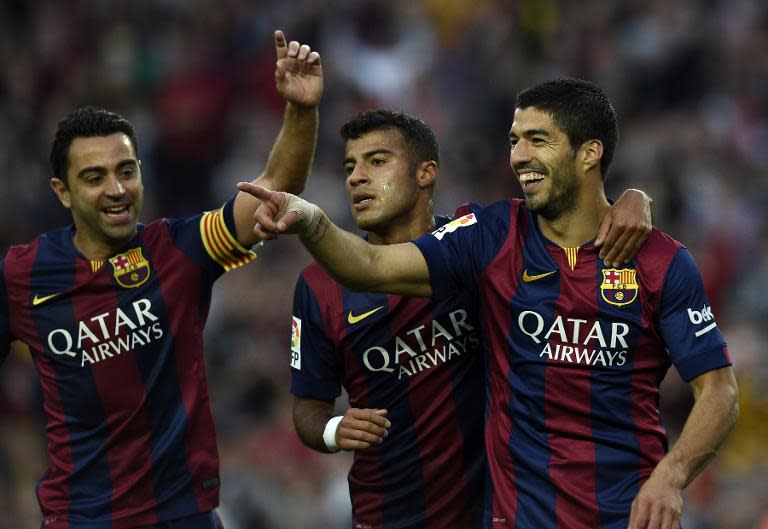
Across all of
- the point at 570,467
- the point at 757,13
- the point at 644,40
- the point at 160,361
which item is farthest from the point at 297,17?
the point at 570,467

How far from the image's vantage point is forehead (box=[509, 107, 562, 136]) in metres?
5.48

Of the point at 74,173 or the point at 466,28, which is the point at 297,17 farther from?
the point at 74,173

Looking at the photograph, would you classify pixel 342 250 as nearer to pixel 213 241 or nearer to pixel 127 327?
pixel 213 241

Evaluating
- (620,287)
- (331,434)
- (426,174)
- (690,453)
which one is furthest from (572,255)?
(331,434)

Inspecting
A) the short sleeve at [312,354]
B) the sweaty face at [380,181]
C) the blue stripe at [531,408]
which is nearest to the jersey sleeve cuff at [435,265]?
the blue stripe at [531,408]

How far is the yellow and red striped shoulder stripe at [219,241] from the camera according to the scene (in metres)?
6.12

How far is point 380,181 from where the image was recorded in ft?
20.5

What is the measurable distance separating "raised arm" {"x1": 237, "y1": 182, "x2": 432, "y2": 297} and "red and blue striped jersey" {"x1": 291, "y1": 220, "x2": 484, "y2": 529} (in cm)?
56

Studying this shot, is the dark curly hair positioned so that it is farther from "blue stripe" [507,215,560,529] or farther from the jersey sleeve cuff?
"blue stripe" [507,215,560,529]

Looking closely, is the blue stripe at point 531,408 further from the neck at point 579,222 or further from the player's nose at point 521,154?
the player's nose at point 521,154

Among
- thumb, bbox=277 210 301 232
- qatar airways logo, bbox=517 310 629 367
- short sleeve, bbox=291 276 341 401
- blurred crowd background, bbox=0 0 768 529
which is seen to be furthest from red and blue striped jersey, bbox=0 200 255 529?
blurred crowd background, bbox=0 0 768 529

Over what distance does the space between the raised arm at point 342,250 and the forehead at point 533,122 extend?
1.97 feet

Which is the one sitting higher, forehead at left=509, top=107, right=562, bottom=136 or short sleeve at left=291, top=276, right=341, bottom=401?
forehead at left=509, top=107, right=562, bottom=136

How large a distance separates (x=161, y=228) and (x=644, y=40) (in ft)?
26.0
